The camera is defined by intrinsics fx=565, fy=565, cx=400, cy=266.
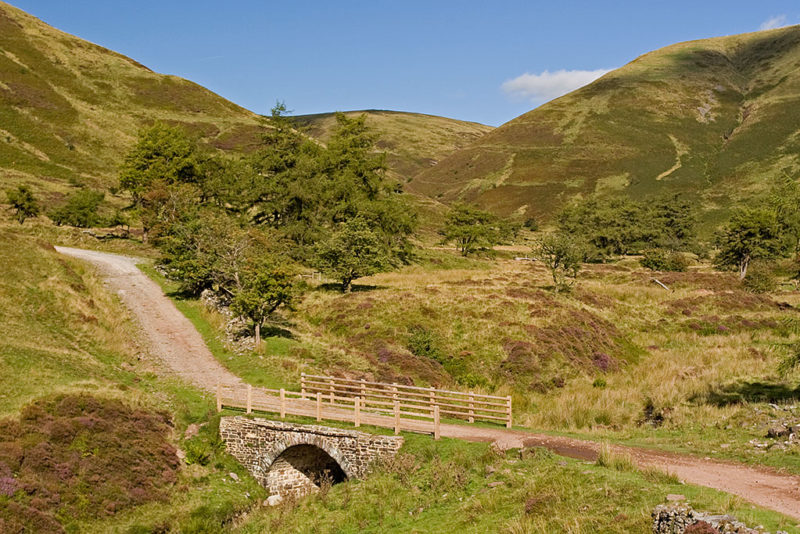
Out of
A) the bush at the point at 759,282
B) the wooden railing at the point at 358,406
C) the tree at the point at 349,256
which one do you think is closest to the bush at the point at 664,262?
the bush at the point at 759,282

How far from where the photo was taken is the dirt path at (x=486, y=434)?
45.6 ft

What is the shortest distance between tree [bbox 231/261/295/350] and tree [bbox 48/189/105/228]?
38357 mm

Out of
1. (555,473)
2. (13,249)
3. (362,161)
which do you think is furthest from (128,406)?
(362,161)

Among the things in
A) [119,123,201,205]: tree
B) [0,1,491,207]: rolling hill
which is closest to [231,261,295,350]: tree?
[119,123,201,205]: tree

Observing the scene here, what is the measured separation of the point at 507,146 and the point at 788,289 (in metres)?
138

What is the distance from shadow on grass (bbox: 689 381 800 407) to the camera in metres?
24.4

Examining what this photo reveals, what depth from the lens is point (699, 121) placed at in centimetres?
17738

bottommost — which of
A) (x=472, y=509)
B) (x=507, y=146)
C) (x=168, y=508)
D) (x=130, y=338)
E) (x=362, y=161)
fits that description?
(x=168, y=508)

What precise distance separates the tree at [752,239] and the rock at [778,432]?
50.1 m

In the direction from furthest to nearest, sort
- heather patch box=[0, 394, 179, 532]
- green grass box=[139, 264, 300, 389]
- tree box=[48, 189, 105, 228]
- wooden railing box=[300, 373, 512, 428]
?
tree box=[48, 189, 105, 228] < green grass box=[139, 264, 300, 389] < wooden railing box=[300, 373, 512, 428] < heather patch box=[0, 394, 179, 532]

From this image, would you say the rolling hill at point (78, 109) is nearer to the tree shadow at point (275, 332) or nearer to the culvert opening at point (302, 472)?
the tree shadow at point (275, 332)

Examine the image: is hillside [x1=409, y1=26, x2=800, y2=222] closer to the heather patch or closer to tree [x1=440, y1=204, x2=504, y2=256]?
tree [x1=440, y1=204, x2=504, y2=256]

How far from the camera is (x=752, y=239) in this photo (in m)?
62.3

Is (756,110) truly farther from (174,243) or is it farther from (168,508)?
(168,508)
